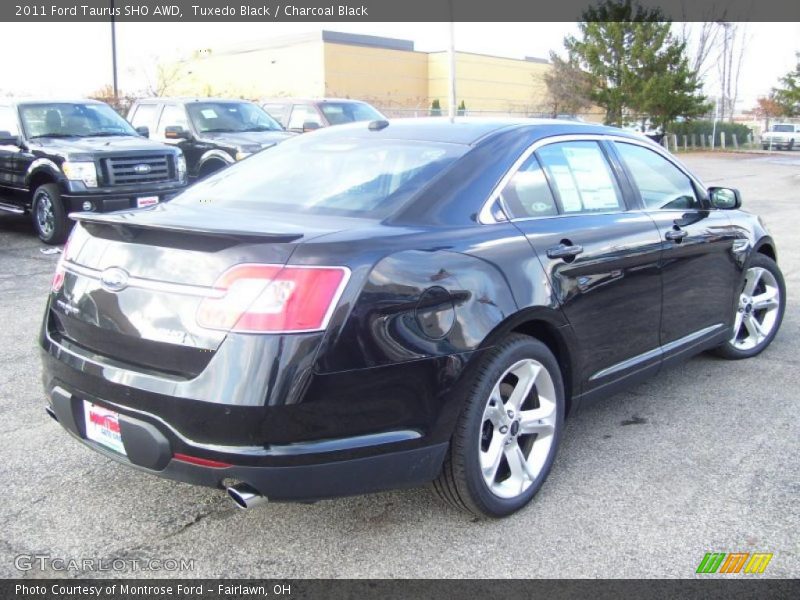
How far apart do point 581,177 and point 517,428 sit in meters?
1.37

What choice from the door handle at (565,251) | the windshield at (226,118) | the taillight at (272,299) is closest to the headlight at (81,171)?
the windshield at (226,118)

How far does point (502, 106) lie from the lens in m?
66.8

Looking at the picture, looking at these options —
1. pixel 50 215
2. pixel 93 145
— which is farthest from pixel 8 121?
pixel 50 215

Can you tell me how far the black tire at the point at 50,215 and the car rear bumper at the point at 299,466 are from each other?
7798 mm

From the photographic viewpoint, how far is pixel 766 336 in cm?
561

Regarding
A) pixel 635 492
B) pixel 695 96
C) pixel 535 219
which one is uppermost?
pixel 695 96

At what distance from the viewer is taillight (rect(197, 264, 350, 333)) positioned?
2670mm

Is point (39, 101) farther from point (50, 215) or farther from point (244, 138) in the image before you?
point (244, 138)

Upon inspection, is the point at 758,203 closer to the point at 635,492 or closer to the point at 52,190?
the point at 52,190

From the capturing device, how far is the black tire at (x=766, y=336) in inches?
211

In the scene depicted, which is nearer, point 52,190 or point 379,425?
point 379,425

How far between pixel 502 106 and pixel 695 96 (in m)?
27.1

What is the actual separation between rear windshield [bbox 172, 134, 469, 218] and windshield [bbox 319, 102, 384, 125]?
11256 millimetres

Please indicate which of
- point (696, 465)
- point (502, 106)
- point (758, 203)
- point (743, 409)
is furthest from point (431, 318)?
point (502, 106)
